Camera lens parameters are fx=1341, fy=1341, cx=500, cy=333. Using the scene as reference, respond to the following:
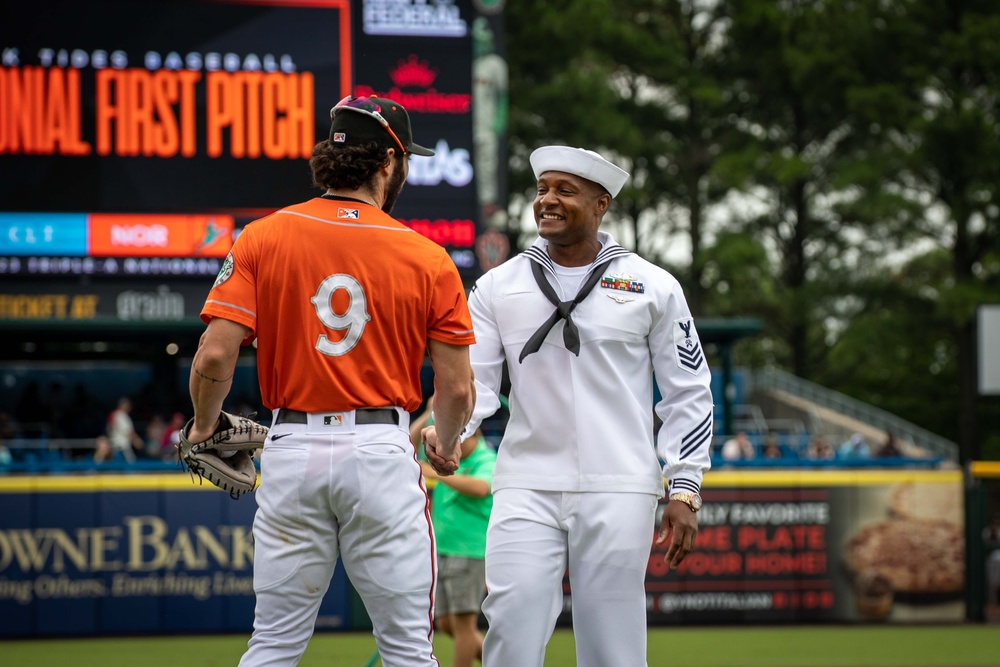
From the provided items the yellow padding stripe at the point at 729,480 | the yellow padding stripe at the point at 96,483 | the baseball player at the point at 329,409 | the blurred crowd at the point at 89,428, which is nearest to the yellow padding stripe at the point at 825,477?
the yellow padding stripe at the point at 729,480

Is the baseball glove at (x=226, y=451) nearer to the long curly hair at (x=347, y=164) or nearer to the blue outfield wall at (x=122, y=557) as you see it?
the long curly hair at (x=347, y=164)

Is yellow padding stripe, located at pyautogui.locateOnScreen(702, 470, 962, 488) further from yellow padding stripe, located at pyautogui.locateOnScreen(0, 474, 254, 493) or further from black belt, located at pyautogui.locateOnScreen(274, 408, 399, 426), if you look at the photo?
black belt, located at pyautogui.locateOnScreen(274, 408, 399, 426)

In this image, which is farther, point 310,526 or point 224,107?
point 224,107

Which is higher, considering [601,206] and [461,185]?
[461,185]

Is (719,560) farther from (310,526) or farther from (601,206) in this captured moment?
(310,526)

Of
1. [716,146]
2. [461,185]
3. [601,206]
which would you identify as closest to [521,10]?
[716,146]

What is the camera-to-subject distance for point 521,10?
28297 mm

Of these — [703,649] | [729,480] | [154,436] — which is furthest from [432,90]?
[703,649]

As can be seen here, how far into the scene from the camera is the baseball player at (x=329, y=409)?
3643 mm

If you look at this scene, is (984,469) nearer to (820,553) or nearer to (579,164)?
(820,553)

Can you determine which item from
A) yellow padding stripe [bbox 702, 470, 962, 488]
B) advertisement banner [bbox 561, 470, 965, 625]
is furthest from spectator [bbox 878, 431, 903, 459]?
advertisement banner [bbox 561, 470, 965, 625]

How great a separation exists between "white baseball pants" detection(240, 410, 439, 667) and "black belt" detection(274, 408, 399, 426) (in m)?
0.02

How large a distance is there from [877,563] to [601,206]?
32.3 feet

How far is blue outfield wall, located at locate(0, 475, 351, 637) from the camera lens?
12109mm
